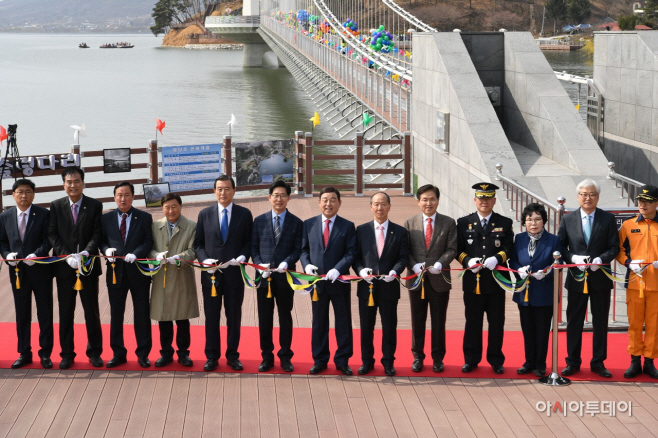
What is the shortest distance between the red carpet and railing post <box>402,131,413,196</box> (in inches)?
322

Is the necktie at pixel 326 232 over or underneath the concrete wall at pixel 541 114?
underneath

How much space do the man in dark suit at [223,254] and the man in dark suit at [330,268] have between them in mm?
519

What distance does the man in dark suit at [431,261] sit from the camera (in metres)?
6.96

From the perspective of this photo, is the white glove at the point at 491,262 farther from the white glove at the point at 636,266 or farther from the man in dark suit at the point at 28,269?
the man in dark suit at the point at 28,269

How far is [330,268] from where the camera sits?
7039mm

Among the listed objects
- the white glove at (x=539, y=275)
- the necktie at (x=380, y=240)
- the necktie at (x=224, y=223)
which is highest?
the necktie at (x=224, y=223)

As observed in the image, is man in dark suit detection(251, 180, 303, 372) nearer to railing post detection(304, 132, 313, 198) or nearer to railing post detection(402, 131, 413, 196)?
railing post detection(304, 132, 313, 198)

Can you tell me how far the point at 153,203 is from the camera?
51.1 feet


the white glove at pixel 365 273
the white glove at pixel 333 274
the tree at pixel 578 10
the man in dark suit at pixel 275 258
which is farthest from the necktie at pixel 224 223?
the tree at pixel 578 10

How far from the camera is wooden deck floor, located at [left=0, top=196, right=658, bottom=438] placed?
19.7 feet

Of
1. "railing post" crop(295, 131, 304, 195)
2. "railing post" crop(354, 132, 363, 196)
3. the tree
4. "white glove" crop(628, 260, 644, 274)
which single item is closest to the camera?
"white glove" crop(628, 260, 644, 274)

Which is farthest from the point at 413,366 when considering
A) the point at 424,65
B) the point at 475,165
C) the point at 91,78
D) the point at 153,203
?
the point at 91,78

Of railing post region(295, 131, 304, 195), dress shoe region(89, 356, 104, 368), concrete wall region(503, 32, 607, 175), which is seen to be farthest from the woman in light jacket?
railing post region(295, 131, 304, 195)

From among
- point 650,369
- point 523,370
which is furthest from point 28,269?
point 650,369
